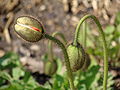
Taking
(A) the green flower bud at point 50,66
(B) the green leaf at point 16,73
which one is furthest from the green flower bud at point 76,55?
(B) the green leaf at point 16,73

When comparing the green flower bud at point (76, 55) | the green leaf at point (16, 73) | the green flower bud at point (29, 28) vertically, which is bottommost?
the green leaf at point (16, 73)

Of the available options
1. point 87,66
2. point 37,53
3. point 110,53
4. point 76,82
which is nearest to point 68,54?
point 76,82

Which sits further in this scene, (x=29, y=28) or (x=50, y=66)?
(x=50, y=66)

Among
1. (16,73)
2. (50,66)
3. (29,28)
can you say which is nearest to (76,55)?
(29,28)

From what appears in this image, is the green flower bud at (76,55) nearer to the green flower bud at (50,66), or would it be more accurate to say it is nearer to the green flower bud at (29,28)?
the green flower bud at (29,28)

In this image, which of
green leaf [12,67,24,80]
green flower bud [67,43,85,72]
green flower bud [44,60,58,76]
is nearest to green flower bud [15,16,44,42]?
green flower bud [67,43,85,72]

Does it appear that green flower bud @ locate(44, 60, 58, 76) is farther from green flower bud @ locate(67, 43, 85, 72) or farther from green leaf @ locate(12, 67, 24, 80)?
green flower bud @ locate(67, 43, 85, 72)

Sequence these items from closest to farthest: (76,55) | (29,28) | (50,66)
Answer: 1. (29,28)
2. (76,55)
3. (50,66)

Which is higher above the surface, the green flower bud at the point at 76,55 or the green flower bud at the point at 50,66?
the green flower bud at the point at 76,55

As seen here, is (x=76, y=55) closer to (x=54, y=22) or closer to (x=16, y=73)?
(x=16, y=73)
